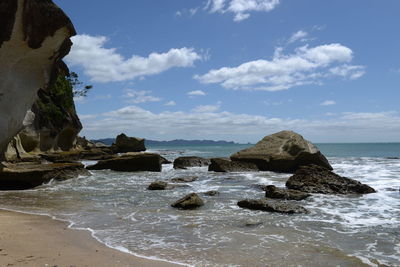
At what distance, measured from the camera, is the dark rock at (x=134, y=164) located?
2161 cm

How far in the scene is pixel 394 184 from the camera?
590 inches

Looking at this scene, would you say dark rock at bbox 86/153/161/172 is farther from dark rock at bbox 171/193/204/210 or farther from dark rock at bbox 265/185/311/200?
dark rock at bbox 171/193/204/210

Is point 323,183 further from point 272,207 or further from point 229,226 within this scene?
point 229,226

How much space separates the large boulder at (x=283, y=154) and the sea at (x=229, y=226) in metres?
6.88

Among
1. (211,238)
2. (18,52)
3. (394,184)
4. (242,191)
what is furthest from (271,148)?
(211,238)

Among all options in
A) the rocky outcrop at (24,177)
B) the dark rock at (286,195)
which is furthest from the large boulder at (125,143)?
the dark rock at (286,195)

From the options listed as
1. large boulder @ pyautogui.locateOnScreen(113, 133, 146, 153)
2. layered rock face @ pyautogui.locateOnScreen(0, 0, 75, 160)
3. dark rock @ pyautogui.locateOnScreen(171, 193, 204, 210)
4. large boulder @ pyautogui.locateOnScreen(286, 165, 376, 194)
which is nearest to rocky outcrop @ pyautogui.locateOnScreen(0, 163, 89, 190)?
layered rock face @ pyautogui.locateOnScreen(0, 0, 75, 160)

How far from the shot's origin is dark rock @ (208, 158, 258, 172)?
21.1m

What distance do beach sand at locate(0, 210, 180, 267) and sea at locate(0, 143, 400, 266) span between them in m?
0.31

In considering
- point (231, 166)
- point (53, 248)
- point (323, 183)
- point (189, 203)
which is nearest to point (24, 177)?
point (189, 203)

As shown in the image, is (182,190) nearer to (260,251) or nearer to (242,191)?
(242,191)

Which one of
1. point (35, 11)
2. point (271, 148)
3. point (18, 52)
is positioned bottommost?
point (271, 148)

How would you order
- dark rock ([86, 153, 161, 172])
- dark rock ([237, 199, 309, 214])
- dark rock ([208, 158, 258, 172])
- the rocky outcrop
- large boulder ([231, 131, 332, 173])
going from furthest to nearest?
dark rock ([86, 153, 161, 172])
dark rock ([208, 158, 258, 172])
large boulder ([231, 131, 332, 173])
the rocky outcrop
dark rock ([237, 199, 309, 214])

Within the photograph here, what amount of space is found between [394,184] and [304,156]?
5.46 metres
